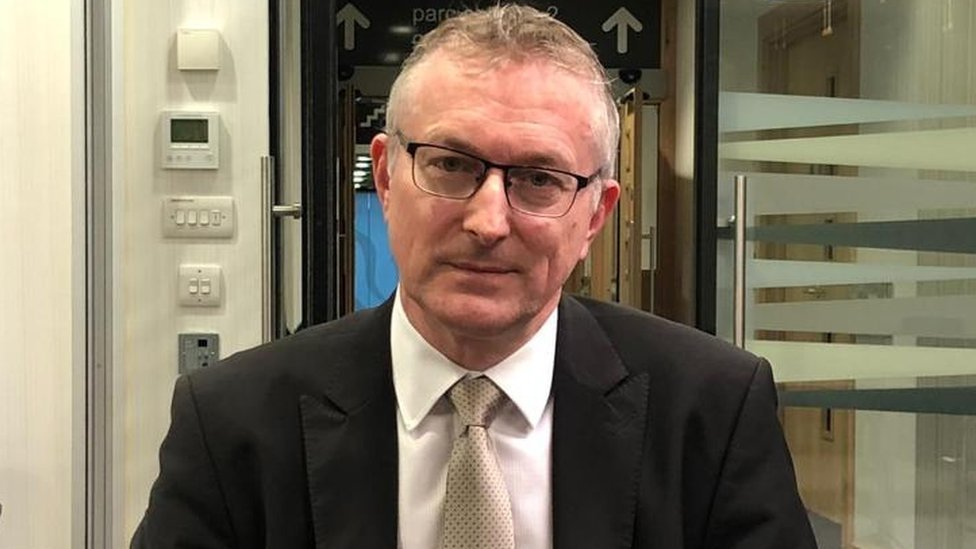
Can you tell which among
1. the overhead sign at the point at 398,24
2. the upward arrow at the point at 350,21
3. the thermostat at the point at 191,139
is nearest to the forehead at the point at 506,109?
the thermostat at the point at 191,139

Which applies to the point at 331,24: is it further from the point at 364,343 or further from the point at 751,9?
the point at 364,343

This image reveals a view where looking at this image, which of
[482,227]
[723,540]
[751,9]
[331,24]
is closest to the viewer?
[482,227]

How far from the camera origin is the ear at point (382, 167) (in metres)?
1.09

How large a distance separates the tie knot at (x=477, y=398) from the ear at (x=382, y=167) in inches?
7.8

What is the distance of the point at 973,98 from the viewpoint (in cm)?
270

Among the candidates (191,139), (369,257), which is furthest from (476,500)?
(369,257)

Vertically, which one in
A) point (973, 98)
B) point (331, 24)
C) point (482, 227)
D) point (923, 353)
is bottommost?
point (923, 353)

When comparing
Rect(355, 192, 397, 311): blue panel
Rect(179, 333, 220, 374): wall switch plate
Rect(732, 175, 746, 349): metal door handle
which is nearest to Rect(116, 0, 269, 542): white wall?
Rect(179, 333, 220, 374): wall switch plate

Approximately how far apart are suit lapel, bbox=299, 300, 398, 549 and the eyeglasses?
23 cm

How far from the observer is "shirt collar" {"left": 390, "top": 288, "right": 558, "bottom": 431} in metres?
1.12

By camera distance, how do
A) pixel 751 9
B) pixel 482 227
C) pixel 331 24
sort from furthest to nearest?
pixel 751 9
pixel 331 24
pixel 482 227

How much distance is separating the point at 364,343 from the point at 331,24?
1.72 m

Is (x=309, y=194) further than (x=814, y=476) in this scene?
No

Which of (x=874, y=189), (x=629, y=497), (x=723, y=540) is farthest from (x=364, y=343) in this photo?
(x=874, y=189)
